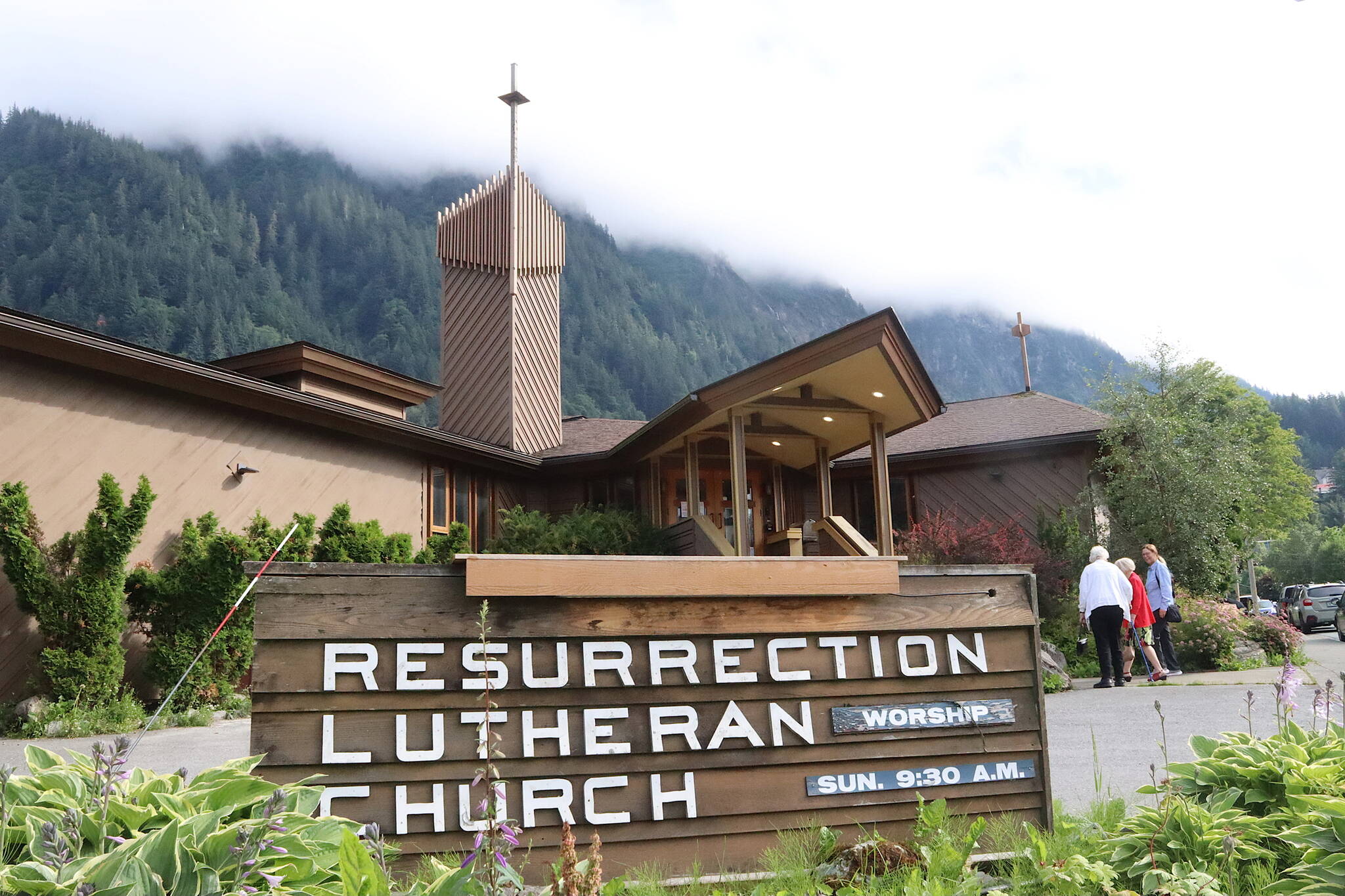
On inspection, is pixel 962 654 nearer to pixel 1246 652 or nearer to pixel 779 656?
pixel 779 656

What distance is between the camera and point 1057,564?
701 inches

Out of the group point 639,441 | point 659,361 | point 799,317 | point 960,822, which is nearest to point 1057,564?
point 639,441

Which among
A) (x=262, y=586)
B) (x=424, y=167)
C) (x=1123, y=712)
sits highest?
(x=424, y=167)

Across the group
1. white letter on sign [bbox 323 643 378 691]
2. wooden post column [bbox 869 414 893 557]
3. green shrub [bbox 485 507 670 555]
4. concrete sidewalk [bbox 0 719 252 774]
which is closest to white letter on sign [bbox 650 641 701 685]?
white letter on sign [bbox 323 643 378 691]

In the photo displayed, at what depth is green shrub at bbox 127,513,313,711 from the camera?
1150 cm

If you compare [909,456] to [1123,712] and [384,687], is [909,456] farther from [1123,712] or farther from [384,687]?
[384,687]

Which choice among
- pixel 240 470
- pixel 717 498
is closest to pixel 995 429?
pixel 717 498

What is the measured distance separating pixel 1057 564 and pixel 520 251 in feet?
42.9

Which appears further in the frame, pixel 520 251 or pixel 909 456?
pixel 520 251

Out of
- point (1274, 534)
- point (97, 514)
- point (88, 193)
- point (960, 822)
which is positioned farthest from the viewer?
point (88, 193)

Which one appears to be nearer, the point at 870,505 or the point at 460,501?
the point at 460,501

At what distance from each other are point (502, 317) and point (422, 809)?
18905 mm

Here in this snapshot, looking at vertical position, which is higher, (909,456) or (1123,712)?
(909,456)

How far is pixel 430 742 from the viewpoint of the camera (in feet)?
12.8
